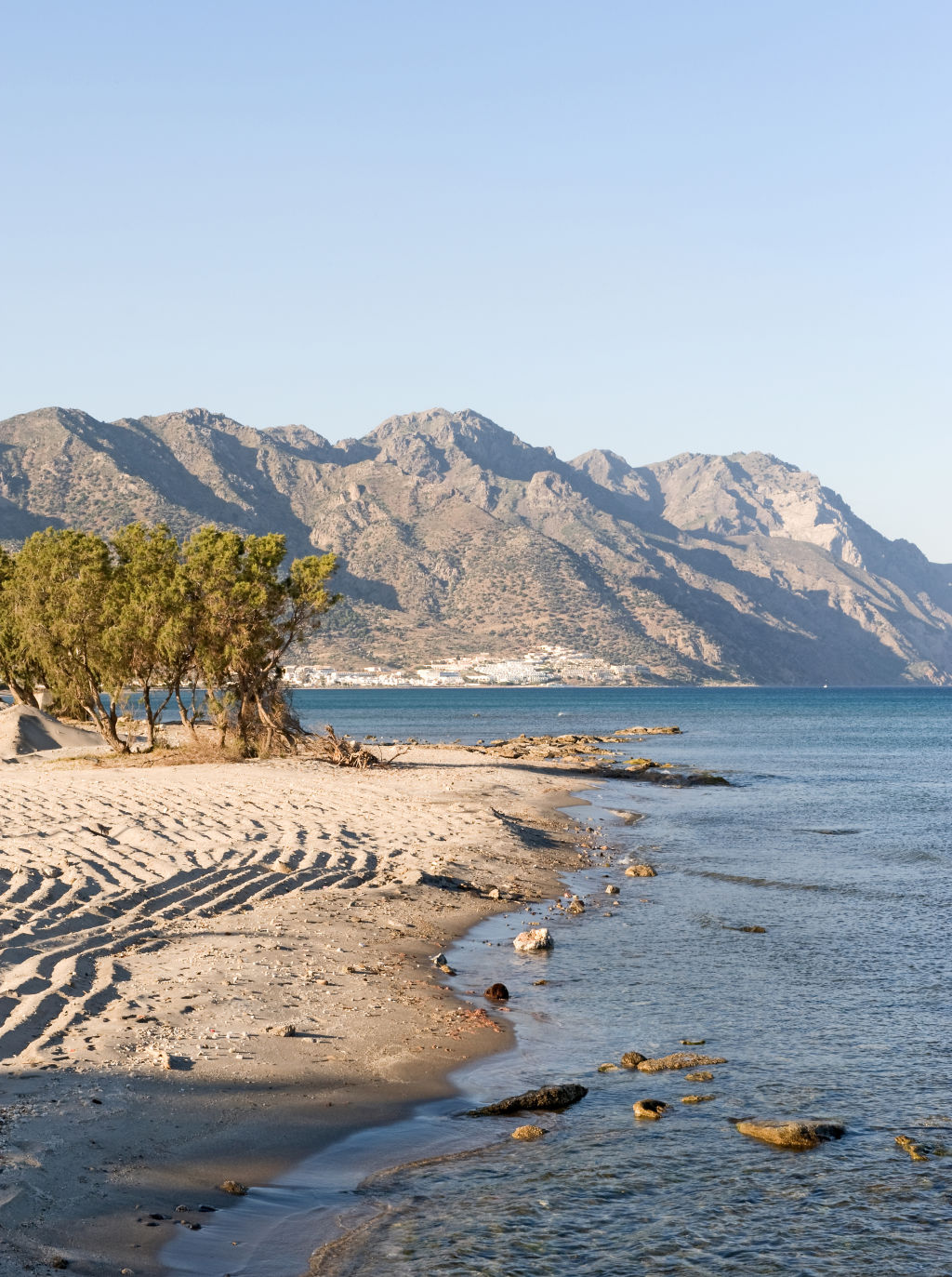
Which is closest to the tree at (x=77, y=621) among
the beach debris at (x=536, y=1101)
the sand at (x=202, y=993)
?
the sand at (x=202, y=993)

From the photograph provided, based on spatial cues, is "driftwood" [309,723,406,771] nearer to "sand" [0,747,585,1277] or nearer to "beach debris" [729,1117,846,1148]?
"sand" [0,747,585,1277]

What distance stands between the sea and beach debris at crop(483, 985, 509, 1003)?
0.13 m

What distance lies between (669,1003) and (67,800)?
59.9ft

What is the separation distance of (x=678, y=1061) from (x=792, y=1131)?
2100 millimetres

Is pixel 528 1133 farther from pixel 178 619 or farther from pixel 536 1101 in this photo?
pixel 178 619

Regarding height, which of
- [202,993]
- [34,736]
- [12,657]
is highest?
[12,657]

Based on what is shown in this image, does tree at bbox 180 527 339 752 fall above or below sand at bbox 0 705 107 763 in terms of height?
above

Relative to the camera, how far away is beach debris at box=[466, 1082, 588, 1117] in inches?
430

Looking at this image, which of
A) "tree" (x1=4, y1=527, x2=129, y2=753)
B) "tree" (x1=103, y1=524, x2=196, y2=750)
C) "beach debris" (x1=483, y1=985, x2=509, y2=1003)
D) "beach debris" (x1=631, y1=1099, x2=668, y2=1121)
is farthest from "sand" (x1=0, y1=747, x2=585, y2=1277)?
"tree" (x1=4, y1=527, x2=129, y2=753)

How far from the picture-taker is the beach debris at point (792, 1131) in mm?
10398

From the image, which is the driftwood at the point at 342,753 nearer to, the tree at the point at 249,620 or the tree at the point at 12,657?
the tree at the point at 249,620

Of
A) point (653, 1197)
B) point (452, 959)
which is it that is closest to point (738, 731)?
point (452, 959)

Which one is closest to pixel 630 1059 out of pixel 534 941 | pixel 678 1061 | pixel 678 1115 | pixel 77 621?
pixel 678 1061

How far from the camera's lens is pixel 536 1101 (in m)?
11.1
